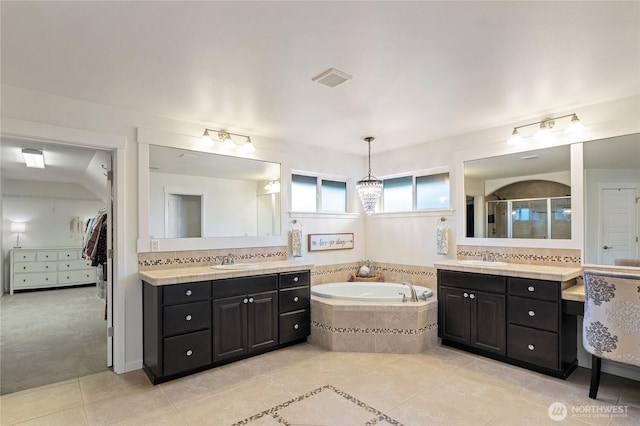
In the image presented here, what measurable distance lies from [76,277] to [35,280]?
707 millimetres

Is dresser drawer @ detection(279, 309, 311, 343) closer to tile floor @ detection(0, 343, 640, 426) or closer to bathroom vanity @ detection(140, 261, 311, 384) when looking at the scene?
bathroom vanity @ detection(140, 261, 311, 384)

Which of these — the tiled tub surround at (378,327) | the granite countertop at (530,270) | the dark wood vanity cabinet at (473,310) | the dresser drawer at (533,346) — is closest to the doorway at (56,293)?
the tiled tub surround at (378,327)

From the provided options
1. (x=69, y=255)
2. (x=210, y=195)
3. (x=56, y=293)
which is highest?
(x=210, y=195)

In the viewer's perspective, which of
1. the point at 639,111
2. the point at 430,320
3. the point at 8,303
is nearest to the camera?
the point at 639,111

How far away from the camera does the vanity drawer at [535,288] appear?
2.93m

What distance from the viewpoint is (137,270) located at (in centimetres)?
327

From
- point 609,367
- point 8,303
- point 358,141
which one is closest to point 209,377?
point 358,141

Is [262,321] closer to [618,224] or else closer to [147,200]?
[147,200]

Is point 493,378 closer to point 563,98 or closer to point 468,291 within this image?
point 468,291

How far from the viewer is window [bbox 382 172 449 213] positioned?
4488 mm

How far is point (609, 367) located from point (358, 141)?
11.3ft

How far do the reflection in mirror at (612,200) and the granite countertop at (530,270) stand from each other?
29 centimetres

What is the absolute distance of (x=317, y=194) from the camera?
4.98 metres

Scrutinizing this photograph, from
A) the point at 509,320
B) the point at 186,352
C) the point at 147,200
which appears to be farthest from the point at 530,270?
the point at 147,200
